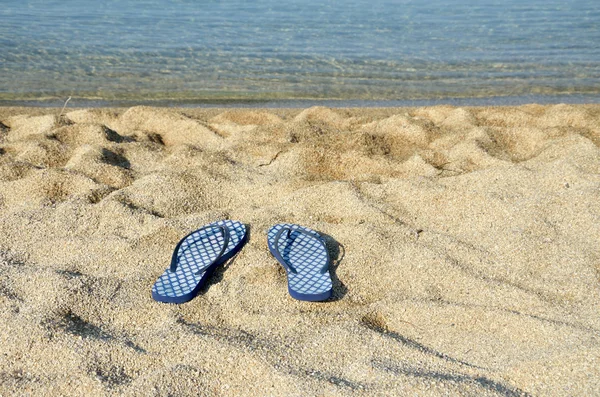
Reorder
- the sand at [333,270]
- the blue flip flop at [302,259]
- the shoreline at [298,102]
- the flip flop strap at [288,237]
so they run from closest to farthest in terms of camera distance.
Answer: the sand at [333,270], the blue flip flop at [302,259], the flip flop strap at [288,237], the shoreline at [298,102]

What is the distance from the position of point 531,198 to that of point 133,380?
2.30 m

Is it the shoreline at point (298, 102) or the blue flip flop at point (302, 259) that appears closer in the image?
the blue flip flop at point (302, 259)

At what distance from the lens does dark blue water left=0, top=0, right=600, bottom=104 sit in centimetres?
704

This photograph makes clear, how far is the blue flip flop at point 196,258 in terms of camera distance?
8.12ft

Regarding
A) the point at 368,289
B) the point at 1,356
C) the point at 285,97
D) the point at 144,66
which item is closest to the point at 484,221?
the point at 368,289

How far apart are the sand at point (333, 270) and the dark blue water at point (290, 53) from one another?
2.70m

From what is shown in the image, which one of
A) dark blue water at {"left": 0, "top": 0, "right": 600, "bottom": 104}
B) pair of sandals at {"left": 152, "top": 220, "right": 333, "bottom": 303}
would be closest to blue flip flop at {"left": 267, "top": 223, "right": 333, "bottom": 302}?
pair of sandals at {"left": 152, "top": 220, "right": 333, "bottom": 303}

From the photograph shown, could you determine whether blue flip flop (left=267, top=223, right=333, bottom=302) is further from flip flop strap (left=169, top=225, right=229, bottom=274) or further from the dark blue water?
the dark blue water

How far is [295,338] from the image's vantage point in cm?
221

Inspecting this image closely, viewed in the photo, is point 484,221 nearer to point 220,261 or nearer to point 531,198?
point 531,198

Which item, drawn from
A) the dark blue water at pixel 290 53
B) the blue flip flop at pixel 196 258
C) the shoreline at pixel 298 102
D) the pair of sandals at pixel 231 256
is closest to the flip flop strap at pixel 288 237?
the pair of sandals at pixel 231 256

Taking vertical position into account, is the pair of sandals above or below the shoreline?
above

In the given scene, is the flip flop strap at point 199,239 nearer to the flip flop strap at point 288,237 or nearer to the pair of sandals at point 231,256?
the pair of sandals at point 231,256

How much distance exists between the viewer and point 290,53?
858 centimetres
